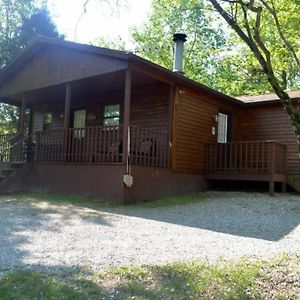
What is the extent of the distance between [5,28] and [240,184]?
1965 cm

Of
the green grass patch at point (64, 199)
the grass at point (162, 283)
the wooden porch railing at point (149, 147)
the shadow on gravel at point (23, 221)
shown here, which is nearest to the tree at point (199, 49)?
the wooden porch railing at point (149, 147)

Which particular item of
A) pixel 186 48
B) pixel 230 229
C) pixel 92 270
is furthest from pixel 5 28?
pixel 92 270

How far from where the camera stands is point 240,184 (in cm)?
1503

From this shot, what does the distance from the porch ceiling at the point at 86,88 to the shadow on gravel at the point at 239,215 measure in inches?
163

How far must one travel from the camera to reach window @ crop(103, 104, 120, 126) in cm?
1525

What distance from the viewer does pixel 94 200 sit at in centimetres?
1155

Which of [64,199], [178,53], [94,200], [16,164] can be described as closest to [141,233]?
[94,200]

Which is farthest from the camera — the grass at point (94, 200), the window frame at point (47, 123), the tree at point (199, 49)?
the tree at point (199, 49)

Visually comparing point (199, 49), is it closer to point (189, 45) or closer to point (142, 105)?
point (189, 45)

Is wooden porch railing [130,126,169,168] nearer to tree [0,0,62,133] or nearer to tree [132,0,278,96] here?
tree [0,0,62,133]

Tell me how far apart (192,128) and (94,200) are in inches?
164

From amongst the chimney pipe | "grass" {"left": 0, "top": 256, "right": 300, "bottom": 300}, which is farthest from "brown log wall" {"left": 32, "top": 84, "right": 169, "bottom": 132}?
"grass" {"left": 0, "top": 256, "right": 300, "bottom": 300}

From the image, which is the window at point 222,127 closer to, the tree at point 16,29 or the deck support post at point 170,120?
the deck support post at point 170,120

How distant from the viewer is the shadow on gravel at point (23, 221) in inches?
224
